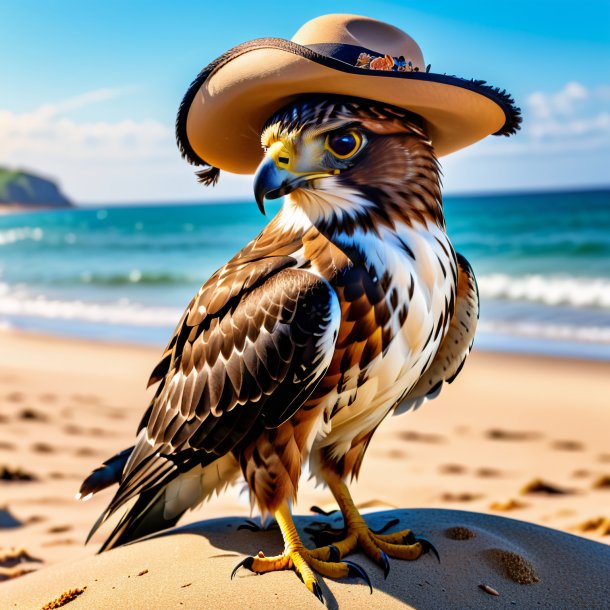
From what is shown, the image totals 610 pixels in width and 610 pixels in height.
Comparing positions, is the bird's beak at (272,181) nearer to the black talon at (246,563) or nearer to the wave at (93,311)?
the black talon at (246,563)

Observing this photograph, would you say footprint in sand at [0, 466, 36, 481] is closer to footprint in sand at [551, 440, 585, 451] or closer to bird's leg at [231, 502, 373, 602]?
bird's leg at [231, 502, 373, 602]

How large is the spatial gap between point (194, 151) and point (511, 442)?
11.6 feet

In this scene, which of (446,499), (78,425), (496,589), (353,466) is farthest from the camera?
(78,425)

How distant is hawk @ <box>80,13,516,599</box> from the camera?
6.93 feet

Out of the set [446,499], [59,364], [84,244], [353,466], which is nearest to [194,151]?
[353,466]

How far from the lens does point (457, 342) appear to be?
265cm

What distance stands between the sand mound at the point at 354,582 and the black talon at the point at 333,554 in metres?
0.08

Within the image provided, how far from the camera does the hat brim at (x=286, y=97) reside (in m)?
2.11

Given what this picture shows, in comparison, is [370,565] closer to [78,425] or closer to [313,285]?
[313,285]

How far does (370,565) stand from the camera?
2314 millimetres

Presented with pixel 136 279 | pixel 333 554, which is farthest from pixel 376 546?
pixel 136 279

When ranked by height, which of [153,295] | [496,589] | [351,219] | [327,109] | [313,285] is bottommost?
[496,589]

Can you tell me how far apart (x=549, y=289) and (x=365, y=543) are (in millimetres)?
12192

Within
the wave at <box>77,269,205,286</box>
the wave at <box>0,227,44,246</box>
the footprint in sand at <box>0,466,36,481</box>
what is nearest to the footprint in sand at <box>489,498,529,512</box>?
the footprint in sand at <box>0,466,36,481</box>
